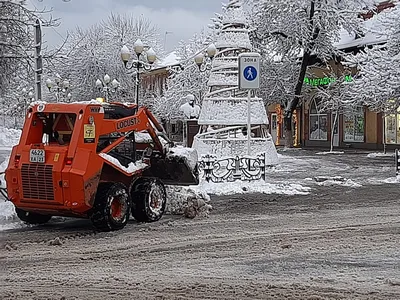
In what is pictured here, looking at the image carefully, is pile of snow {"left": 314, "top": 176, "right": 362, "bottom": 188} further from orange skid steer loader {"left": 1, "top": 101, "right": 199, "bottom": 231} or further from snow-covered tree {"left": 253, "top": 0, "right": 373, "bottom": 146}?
snow-covered tree {"left": 253, "top": 0, "right": 373, "bottom": 146}

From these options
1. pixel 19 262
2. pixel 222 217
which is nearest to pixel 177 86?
pixel 222 217

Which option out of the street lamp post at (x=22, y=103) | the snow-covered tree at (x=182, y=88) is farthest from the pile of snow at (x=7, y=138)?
the snow-covered tree at (x=182, y=88)

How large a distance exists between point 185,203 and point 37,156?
3.72 m

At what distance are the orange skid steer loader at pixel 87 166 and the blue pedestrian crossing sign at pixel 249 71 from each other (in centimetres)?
661

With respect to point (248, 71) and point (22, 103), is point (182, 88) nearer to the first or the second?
point (22, 103)

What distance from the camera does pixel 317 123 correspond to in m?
46.4

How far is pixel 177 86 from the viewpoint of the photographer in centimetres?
4922

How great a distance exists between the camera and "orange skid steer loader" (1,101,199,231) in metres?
10.5

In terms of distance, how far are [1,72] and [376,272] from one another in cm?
1536

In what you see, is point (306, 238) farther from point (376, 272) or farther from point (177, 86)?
point (177, 86)

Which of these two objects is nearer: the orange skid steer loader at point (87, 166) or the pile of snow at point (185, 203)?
the orange skid steer loader at point (87, 166)

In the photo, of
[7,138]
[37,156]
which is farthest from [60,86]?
[37,156]

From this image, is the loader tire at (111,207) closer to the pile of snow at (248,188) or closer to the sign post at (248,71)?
the pile of snow at (248,188)

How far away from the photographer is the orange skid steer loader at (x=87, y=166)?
10.5 meters
